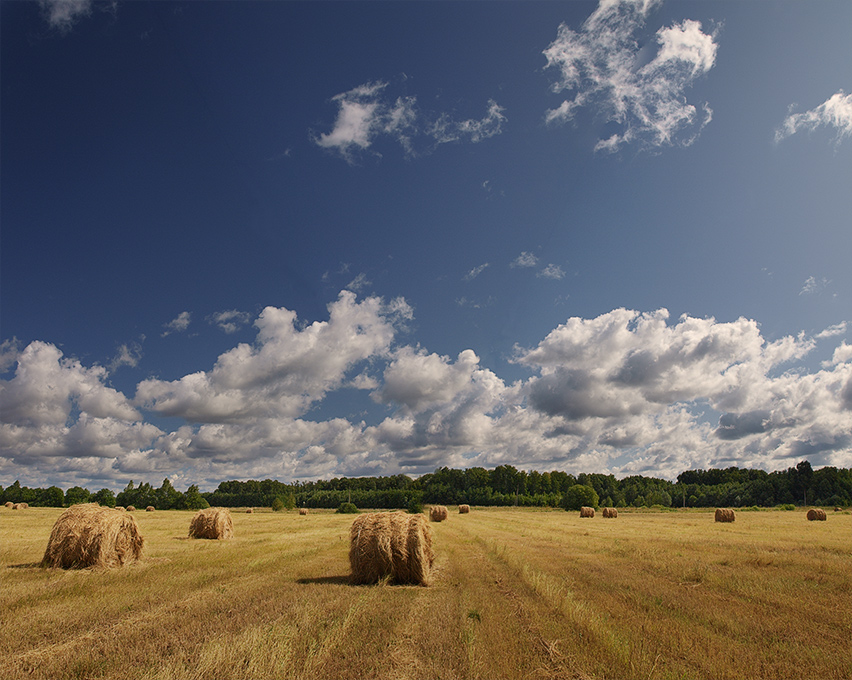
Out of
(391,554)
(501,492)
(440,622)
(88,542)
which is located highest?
(88,542)

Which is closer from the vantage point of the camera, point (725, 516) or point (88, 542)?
point (88, 542)

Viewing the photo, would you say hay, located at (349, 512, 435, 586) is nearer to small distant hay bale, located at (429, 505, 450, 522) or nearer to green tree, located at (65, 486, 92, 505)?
small distant hay bale, located at (429, 505, 450, 522)

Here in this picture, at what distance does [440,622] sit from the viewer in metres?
8.53

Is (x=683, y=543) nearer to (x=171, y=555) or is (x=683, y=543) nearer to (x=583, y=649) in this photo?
(x=583, y=649)

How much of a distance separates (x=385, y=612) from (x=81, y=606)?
6165 millimetres

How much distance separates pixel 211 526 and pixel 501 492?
123826 millimetres

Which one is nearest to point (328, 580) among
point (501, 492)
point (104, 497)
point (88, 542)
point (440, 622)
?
point (440, 622)

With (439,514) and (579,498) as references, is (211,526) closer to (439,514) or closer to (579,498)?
(439,514)

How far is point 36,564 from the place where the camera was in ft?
49.5

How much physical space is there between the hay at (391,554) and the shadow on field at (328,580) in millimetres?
349

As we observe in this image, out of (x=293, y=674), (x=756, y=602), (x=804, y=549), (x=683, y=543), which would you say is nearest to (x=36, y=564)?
(x=293, y=674)

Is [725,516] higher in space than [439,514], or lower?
lower

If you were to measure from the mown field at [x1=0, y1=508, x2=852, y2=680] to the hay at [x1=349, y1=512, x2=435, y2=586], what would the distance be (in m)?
0.65

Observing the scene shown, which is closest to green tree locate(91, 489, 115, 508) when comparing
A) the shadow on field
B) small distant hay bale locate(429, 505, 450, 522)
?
small distant hay bale locate(429, 505, 450, 522)
